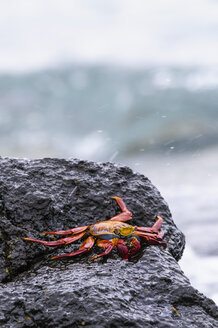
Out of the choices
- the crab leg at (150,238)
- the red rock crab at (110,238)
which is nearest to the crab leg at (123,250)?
the red rock crab at (110,238)

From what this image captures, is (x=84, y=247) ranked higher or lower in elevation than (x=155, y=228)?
lower

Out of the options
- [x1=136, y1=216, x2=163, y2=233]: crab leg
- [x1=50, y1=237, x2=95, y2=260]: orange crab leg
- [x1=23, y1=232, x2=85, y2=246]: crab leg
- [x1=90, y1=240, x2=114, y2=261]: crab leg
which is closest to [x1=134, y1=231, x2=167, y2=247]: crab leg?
[x1=136, y1=216, x2=163, y2=233]: crab leg

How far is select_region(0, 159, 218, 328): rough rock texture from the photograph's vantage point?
114 inches

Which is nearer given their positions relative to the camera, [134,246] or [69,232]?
[134,246]

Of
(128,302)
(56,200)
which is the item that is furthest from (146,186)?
(128,302)

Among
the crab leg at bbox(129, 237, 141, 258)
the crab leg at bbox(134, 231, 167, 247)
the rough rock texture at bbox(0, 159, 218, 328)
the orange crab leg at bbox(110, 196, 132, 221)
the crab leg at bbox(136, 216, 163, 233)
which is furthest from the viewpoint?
the orange crab leg at bbox(110, 196, 132, 221)

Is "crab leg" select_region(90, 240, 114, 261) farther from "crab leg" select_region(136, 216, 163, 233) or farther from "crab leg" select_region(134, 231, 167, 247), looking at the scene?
"crab leg" select_region(136, 216, 163, 233)

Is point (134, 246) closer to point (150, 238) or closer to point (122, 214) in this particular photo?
point (150, 238)

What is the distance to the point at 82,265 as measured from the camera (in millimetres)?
3404

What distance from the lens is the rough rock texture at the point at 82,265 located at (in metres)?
2.90

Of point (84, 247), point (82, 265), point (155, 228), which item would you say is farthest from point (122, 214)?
point (82, 265)

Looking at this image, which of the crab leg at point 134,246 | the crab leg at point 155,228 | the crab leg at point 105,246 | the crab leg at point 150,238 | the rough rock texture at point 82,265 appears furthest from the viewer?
the crab leg at point 155,228

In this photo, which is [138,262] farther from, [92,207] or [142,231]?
[92,207]

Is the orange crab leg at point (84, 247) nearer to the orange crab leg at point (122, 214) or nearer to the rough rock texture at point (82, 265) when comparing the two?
the rough rock texture at point (82, 265)
